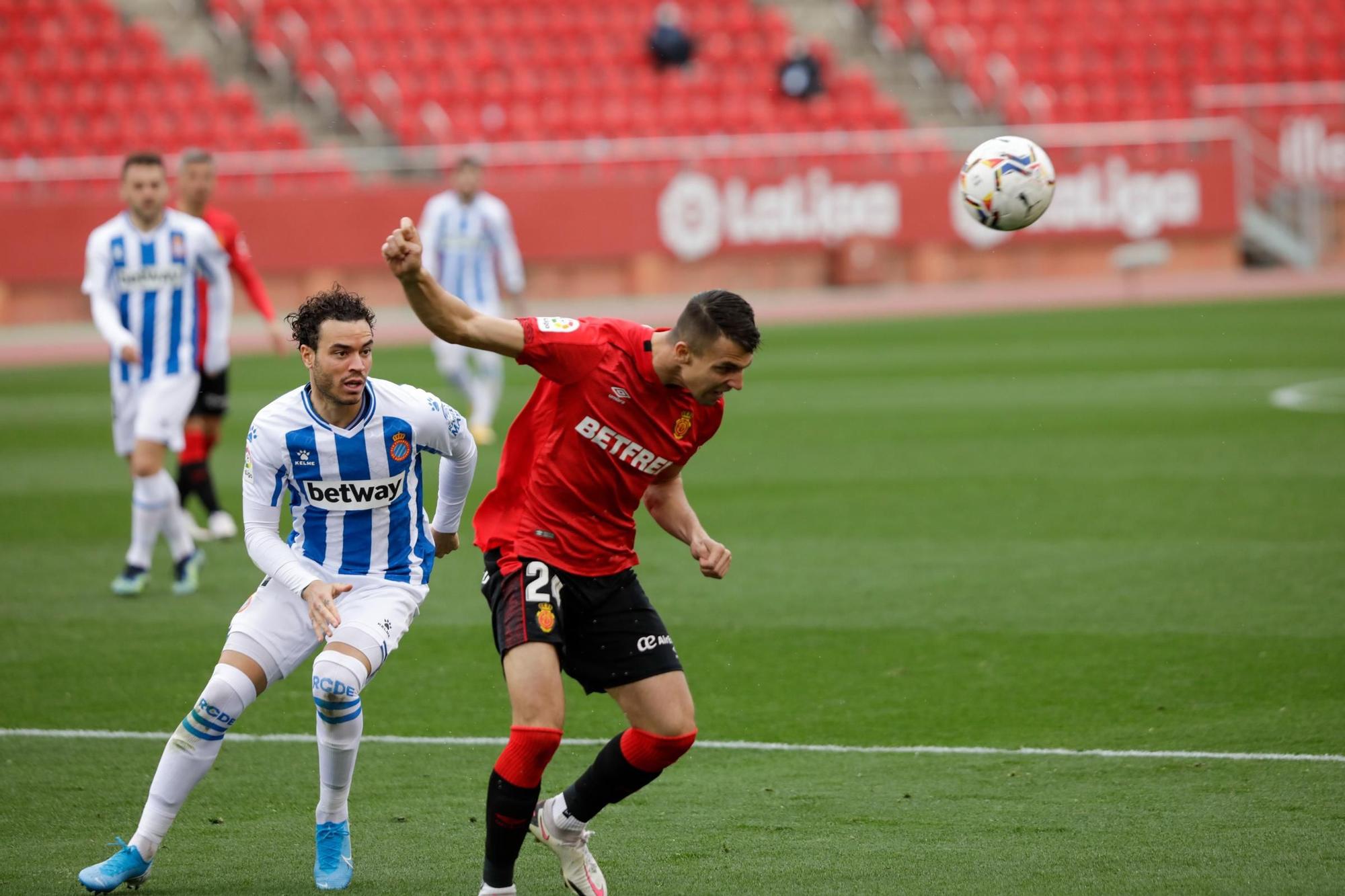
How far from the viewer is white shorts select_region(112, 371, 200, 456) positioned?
920 cm

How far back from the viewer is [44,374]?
66.0 feet

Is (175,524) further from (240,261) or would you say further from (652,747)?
(652,747)

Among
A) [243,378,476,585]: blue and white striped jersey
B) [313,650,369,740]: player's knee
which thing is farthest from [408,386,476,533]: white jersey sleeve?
[313,650,369,740]: player's knee

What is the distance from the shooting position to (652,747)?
4902mm

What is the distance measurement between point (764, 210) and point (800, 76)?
338cm

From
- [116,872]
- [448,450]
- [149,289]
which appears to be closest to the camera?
[116,872]

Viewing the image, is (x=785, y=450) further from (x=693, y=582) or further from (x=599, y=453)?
(x=599, y=453)

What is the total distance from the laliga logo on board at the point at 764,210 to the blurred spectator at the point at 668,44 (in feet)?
11.5

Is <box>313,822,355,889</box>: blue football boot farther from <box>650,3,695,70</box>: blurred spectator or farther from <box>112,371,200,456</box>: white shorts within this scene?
<box>650,3,695,70</box>: blurred spectator

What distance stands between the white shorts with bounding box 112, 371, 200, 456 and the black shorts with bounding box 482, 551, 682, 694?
15.6ft

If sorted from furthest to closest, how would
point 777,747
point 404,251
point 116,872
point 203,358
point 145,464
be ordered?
point 203,358
point 145,464
point 777,747
point 116,872
point 404,251

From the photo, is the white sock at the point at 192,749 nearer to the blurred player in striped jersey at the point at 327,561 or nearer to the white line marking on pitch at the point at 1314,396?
the blurred player in striped jersey at the point at 327,561

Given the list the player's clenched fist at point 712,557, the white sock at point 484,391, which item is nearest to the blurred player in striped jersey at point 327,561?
the player's clenched fist at point 712,557

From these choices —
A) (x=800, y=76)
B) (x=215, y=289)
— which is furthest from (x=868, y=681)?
(x=800, y=76)
